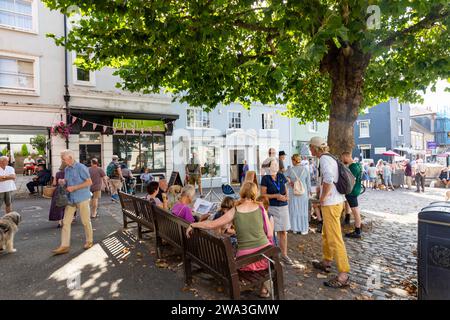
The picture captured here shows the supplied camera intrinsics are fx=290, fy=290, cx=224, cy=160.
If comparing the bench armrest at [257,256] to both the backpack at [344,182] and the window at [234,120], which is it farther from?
the window at [234,120]

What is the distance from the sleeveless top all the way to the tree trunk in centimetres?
449

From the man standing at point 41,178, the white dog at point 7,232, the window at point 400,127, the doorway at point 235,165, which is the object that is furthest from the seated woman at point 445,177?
the man standing at point 41,178

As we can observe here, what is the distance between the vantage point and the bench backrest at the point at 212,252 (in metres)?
3.15

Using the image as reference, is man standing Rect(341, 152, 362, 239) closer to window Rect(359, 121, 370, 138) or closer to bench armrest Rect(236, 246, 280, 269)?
bench armrest Rect(236, 246, 280, 269)

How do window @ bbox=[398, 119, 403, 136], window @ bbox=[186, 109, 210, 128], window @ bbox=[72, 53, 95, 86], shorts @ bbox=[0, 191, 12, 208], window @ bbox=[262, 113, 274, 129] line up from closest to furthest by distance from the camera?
shorts @ bbox=[0, 191, 12, 208], window @ bbox=[72, 53, 95, 86], window @ bbox=[186, 109, 210, 128], window @ bbox=[262, 113, 274, 129], window @ bbox=[398, 119, 403, 136]

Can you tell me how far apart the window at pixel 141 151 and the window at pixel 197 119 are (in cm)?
252

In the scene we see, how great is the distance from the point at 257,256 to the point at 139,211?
3.89 metres

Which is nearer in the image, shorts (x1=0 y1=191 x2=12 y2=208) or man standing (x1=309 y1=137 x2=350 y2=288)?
man standing (x1=309 y1=137 x2=350 y2=288)

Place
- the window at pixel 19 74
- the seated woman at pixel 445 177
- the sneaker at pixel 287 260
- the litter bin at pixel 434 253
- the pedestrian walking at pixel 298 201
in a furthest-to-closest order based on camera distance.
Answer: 1. the seated woman at pixel 445 177
2. the window at pixel 19 74
3. the pedestrian walking at pixel 298 201
4. the sneaker at pixel 287 260
5. the litter bin at pixel 434 253

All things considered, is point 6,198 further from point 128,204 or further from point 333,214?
point 333,214

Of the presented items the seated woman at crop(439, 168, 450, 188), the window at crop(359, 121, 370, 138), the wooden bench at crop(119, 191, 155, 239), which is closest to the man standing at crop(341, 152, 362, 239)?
the wooden bench at crop(119, 191, 155, 239)

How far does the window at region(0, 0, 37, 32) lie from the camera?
1354cm

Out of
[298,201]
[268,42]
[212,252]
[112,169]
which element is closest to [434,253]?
[212,252]
